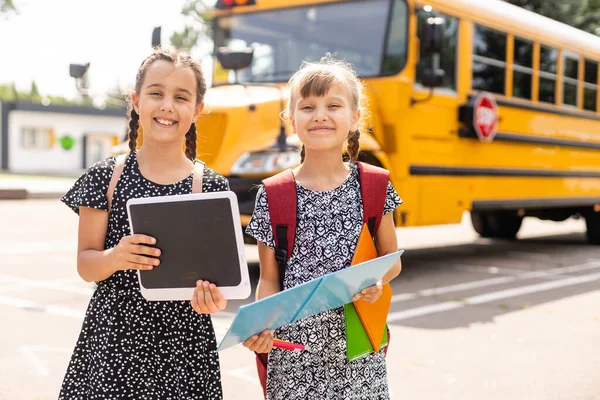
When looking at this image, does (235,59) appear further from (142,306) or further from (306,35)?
(142,306)

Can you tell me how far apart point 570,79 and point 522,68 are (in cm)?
125

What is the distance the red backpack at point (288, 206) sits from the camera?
207 centimetres

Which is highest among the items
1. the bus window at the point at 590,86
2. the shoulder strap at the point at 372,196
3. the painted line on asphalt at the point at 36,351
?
the bus window at the point at 590,86

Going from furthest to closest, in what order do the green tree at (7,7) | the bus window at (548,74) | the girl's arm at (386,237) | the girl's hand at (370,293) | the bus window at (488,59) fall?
the green tree at (7,7)
the bus window at (548,74)
the bus window at (488,59)
the girl's arm at (386,237)
the girl's hand at (370,293)

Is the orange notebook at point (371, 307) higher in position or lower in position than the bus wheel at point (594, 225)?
higher

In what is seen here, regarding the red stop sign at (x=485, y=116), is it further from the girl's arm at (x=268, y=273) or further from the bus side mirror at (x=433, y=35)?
the girl's arm at (x=268, y=273)

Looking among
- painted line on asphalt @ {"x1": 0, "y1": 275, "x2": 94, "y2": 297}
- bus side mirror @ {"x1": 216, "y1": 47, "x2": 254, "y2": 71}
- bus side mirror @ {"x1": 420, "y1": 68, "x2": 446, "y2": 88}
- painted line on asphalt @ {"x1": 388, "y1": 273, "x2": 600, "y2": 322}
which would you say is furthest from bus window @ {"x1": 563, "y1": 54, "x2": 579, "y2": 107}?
painted line on asphalt @ {"x1": 0, "y1": 275, "x2": 94, "y2": 297}

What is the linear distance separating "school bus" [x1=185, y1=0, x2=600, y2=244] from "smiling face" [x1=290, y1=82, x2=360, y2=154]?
351cm

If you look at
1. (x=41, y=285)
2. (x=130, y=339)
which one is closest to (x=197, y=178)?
(x=130, y=339)

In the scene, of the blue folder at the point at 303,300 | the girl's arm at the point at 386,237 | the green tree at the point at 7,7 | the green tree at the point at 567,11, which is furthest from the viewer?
the green tree at the point at 7,7

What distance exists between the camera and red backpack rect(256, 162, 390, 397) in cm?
207

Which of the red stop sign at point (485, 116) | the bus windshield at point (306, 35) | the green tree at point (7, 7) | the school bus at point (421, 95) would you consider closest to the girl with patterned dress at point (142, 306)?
the school bus at point (421, 95)

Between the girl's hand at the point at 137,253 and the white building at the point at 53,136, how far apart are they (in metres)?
36.9

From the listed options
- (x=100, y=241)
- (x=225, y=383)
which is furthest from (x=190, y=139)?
(x=225, y=383)
